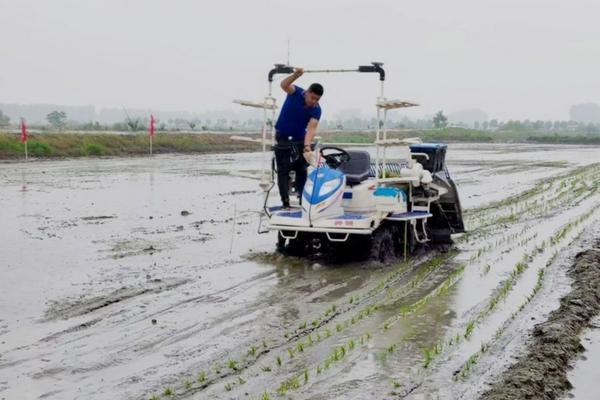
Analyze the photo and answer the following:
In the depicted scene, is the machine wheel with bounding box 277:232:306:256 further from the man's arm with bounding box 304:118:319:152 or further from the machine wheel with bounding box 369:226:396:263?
the man's arm with bounding box 304:118:319:152

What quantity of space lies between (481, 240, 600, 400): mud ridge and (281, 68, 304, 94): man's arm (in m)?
4.04

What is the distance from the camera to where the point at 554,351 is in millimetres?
6004

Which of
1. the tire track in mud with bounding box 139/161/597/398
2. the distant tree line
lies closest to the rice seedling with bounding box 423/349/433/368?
the tire track in mud with bounding box 139/161/597/398

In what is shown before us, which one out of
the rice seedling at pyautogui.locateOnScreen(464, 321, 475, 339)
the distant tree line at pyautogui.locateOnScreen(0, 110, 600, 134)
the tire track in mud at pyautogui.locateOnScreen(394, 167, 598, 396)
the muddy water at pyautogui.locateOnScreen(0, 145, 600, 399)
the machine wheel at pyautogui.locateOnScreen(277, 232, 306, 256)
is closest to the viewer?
the muddy water at pyautogui.locateOnScreen(0, 145, 600, 399)

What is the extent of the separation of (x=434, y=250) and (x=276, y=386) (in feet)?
20.2

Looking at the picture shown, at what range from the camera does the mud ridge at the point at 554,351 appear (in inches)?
203

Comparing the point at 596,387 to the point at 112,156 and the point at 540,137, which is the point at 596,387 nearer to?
the point at 112,156

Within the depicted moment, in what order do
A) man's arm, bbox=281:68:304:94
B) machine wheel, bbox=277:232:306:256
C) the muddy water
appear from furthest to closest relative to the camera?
machine wheel, bbox=277:232:306:256 → man's arm, bbox=281:68:304:94 → the muddy water

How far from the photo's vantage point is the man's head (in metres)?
9.31

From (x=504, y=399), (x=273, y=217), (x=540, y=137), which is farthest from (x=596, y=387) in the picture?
(x=540, y=137)

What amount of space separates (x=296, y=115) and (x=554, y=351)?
4.69 m

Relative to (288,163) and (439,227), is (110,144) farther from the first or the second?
(288,163)

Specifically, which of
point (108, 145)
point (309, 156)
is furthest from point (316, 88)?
point (108, 145)

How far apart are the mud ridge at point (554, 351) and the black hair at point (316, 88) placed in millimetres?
3736
